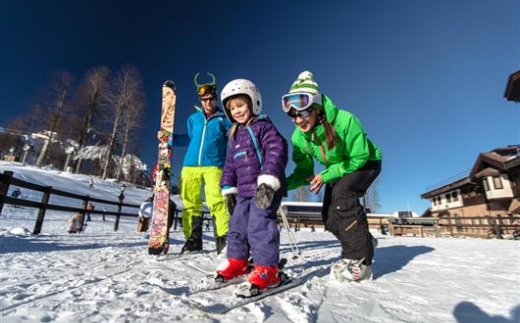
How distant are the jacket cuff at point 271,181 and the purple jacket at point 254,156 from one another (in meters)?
0.05

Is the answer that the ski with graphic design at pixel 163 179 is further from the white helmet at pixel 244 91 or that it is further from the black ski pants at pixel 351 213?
the black ski pants at pixel 351 213

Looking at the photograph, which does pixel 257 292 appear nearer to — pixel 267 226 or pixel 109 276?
pixel 267 226

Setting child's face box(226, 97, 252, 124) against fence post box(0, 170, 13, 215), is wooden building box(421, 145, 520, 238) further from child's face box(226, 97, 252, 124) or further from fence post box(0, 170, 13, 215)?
fence post box(0, 170, 13, 215)

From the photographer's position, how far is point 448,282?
2092 mm

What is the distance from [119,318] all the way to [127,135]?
2439cm

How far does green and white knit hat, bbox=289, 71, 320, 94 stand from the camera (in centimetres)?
227

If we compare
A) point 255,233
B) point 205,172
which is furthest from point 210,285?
point 205,172

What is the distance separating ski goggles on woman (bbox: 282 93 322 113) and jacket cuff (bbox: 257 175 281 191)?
786 mm

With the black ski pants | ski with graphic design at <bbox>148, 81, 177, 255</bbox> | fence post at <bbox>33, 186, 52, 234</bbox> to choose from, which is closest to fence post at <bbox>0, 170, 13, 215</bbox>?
fence post at <bbox>33, 186, 52, 234</bbox>

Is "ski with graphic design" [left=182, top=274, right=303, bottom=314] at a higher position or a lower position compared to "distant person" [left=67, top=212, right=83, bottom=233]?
lower

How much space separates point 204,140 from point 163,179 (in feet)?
2.39

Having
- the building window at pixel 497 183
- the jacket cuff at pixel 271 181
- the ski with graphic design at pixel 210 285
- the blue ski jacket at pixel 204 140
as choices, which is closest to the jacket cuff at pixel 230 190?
the jacket cuff at pixel 271 181

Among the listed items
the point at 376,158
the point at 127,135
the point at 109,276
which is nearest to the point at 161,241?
the point at 109,276

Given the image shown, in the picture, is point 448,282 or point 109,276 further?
point 448,282
